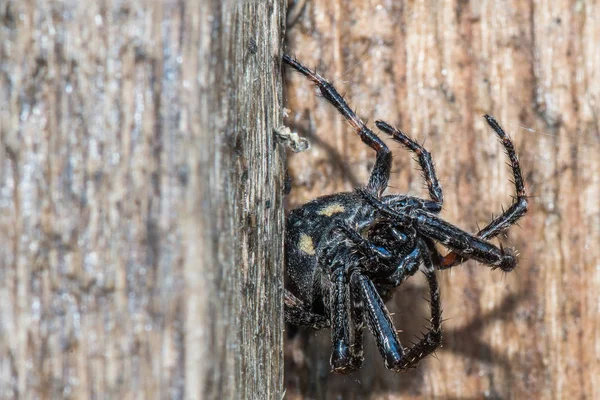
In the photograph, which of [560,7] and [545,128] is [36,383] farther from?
[560,7]

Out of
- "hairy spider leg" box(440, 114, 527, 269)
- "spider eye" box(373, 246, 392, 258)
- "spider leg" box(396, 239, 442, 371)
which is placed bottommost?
"spider leg" box(396, 239, 442, 371)

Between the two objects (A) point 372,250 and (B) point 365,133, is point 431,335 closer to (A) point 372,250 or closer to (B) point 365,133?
(A) point 372,250

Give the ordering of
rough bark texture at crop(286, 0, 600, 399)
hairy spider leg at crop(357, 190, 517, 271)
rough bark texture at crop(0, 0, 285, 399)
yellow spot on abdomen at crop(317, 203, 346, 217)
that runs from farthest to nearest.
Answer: rough bark texture at crop(286, 0, 600, 399)
yellow spot on abdomen at crop(317, 203, 346, 217)
hairy spider leg at crop(357, 190, 517, 271)
rough bark texture at crop(0, 0, 285, 399)

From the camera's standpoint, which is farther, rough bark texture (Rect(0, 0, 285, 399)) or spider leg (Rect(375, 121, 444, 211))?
spider leg (Rect(375, 121, 444, 211))

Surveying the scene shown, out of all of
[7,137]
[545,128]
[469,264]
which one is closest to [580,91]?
[545,128]

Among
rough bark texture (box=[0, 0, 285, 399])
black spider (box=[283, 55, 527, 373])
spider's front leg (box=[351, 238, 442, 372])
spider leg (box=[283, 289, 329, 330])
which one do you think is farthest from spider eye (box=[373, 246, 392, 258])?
rough bark texture (box=[0, 0, 285, 399])

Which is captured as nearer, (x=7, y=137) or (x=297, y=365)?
(x=7, y=137)

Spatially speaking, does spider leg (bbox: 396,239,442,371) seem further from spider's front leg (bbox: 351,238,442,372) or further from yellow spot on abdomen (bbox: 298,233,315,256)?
yellow spot on abdomen (bbox: 298,233,315,256)

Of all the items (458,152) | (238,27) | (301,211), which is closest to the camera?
(238,27)
